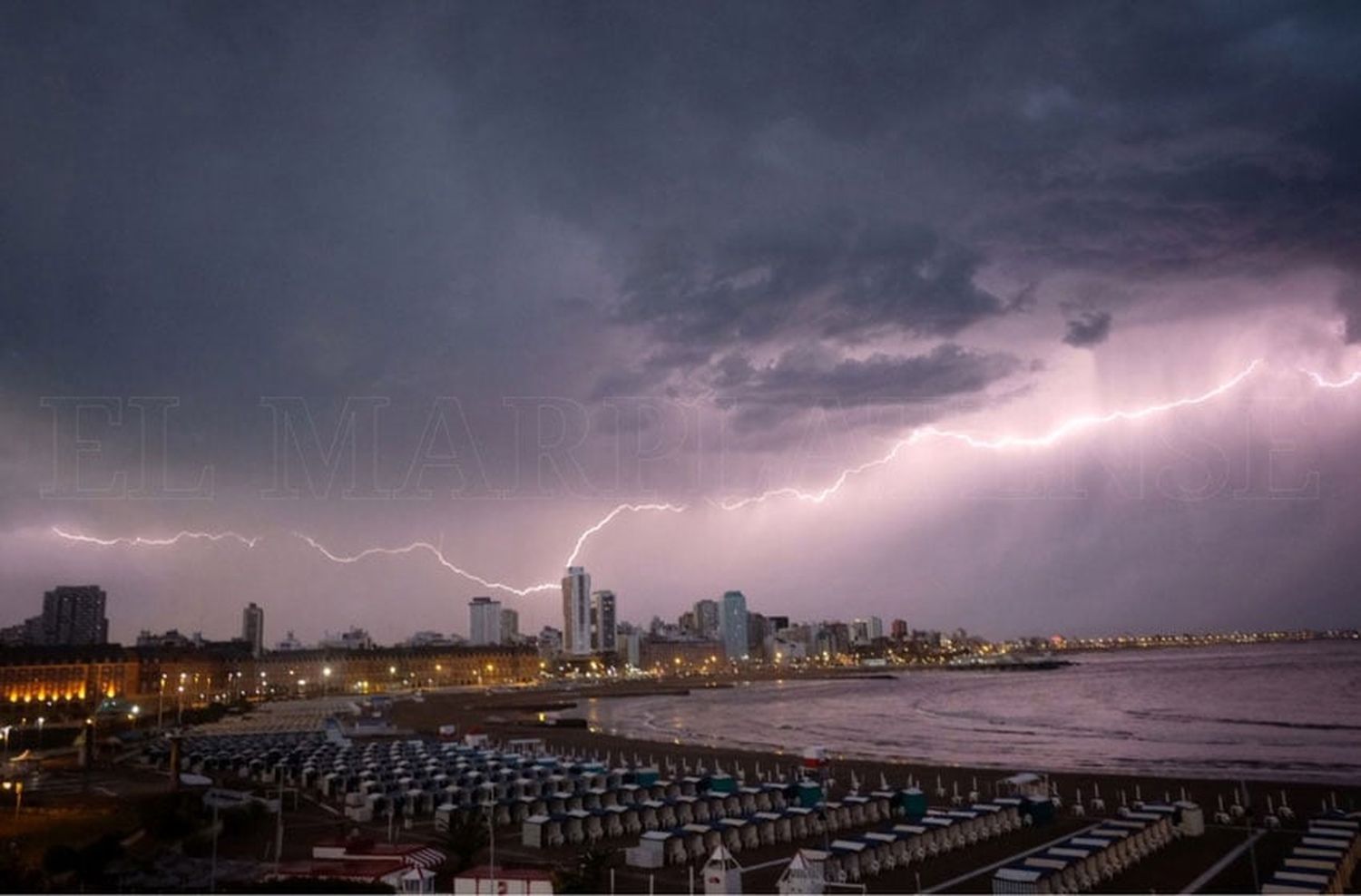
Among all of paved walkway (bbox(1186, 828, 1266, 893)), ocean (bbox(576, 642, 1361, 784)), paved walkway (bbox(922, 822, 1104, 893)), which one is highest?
paved walkway (bbox(922, 822, 1104, 893))

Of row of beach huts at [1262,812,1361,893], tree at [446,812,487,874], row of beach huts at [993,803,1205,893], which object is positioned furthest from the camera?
tree at [446,812,487,874]

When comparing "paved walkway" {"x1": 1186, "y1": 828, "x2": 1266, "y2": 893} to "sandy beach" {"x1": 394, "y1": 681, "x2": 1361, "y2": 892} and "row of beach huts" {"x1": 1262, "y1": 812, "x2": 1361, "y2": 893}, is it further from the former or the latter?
"row of beach huts" {"x1": 1262, "y1": 812, "x2": 1361, "y2": 893}

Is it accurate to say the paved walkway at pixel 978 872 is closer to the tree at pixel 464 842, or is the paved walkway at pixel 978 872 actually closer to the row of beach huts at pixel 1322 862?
the row of beach huts at pixel 1322 862

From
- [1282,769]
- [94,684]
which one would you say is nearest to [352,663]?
[94,684]

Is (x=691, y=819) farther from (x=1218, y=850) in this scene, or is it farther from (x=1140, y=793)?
(x=1140, y=793)

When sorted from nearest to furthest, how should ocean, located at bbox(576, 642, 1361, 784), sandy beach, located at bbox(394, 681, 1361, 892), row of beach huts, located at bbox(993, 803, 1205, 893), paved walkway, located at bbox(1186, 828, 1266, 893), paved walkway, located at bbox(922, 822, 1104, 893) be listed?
1. row of beach huts, located at bbox(993, 803, 1205, 893)
2. paved walkway, located at bbox(1186, 828, 1266, 893)
3. paved walkway, located at bbox(922, 822, 1104, 893)
4. sandy beach, located at bbox(394, 681, 1361, 892)
5. ocean, located at bbox(576, 642, 1361, 784)

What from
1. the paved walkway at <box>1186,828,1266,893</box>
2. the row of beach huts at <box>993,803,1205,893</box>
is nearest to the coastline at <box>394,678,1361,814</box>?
the paved walkway at <box>1186,828,1266,893</box>

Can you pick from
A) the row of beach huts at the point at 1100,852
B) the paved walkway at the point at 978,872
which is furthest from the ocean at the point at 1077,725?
the paved walkway at the point at 978,872

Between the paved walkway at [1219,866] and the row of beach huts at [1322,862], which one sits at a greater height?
the row of beach huts at [1322,862]

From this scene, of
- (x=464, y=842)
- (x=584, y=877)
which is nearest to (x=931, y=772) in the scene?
(x=464, y=842)
